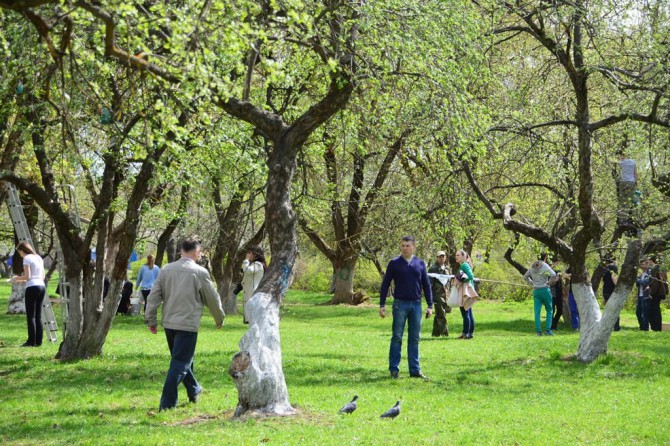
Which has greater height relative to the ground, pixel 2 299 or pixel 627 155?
pixel 627 155

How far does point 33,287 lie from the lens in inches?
669

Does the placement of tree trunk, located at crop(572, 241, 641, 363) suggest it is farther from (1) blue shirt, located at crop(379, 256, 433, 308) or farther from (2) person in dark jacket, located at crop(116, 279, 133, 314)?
(2) person in dark jacket, located at crop(116, 279, 133, 314)

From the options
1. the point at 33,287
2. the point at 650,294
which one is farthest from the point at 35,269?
the point at 650,294

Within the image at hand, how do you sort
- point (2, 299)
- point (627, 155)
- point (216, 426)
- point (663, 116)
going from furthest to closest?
point (2, 299) < point (627, 155) < point (663, 116) < point (216, 426)

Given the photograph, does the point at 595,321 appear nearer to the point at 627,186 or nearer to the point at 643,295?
the point at 627,186

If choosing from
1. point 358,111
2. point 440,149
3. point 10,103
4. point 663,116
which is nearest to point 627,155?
point 663,116

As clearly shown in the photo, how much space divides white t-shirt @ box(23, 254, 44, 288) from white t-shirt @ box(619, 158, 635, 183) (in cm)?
1117

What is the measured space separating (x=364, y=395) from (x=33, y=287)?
27.9 feet

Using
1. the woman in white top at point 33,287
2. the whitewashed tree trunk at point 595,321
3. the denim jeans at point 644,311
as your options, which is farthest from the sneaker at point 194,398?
the denim jeans at point 644,311

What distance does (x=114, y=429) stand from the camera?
908 centimetres

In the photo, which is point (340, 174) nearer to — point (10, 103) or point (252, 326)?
point (10, 103)

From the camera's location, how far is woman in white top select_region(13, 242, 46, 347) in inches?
661

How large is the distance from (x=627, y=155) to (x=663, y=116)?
2903 mm

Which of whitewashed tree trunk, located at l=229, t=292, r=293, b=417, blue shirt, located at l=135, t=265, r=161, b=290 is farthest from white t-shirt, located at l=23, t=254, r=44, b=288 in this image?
blue shirt, located at l=135, t=265, r=161, b=290
